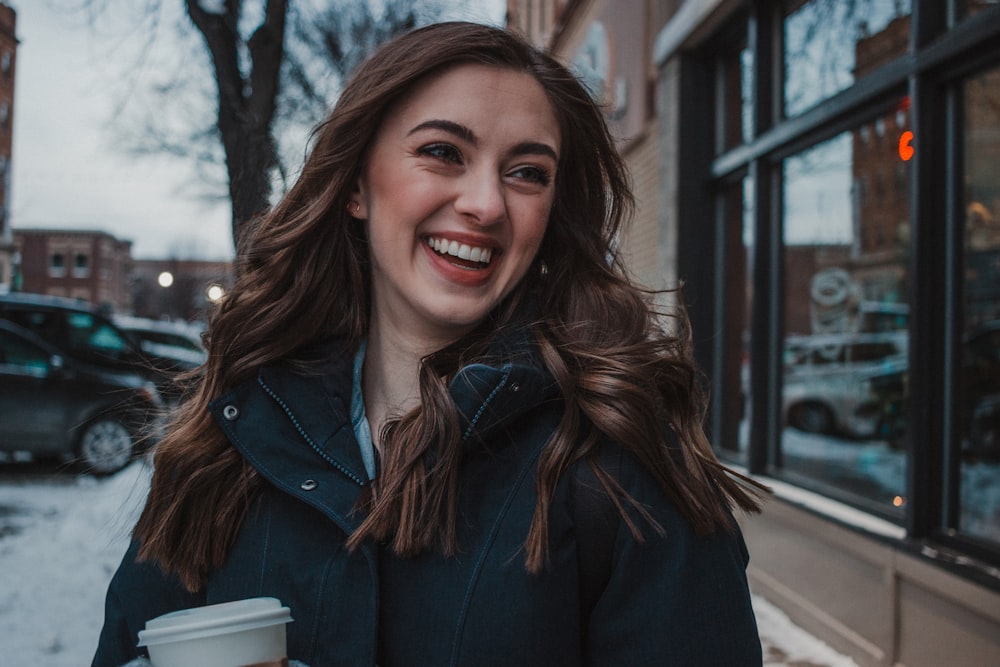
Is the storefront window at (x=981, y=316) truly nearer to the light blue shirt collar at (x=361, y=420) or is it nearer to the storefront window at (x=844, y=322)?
the storefront window at (x=844, y=322)

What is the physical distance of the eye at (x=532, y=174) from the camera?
5.37ft

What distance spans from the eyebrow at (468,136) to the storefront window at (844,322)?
4.38m

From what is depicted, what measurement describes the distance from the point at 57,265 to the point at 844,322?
160 feet

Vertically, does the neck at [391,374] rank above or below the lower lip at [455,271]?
below

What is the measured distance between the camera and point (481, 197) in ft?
5.20

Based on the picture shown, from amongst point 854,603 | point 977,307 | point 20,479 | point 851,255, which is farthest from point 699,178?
point 20,479

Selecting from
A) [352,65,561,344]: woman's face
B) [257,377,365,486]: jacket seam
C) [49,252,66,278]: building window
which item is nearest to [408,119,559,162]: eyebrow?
[352,65,561,344]: woman's face

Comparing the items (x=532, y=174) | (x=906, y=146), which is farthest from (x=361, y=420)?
(x=906, y=146)

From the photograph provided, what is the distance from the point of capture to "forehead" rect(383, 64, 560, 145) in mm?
1624

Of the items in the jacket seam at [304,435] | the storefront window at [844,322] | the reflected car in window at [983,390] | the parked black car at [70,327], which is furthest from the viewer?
the parked black car at [70,327]

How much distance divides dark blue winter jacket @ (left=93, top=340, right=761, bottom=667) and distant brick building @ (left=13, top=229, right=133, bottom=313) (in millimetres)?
44525

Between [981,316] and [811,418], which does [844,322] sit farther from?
[981,316]

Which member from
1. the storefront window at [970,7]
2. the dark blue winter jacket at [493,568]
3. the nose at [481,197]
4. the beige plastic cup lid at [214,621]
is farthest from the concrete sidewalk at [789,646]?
the beige plastic cup lid at [214,621]

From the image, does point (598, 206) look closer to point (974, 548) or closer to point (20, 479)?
point (974, 548)
